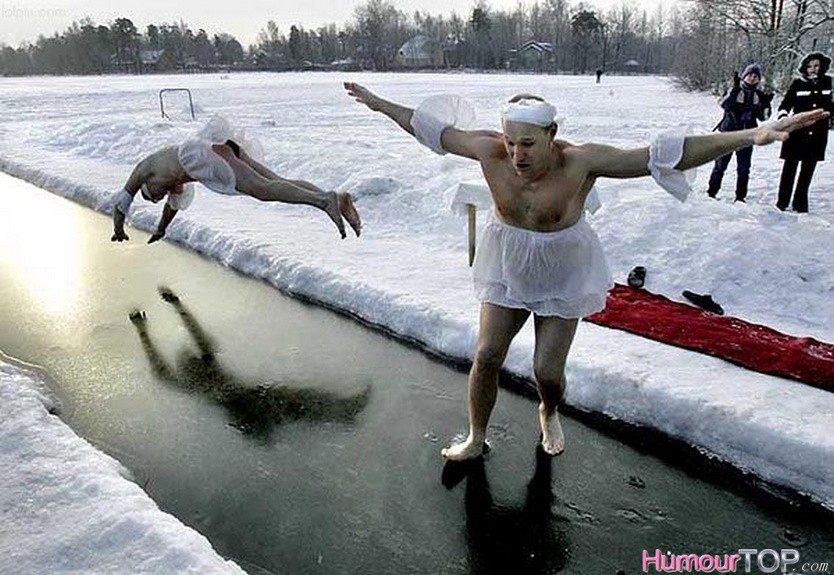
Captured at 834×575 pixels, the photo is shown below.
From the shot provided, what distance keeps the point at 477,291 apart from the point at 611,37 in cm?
8856

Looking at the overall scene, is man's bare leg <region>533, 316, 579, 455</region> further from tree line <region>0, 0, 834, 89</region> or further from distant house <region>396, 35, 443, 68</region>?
distant house <region>396, 35, 443, 68</region>

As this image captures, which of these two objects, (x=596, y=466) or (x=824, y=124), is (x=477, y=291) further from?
(x=824, y=124)

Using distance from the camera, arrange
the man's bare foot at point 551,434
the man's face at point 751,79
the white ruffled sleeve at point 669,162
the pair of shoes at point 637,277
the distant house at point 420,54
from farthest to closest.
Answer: the distant house at point 420,54 → the man's face at point 751,79 → the pair of shoes at point 637,277 → the man's bare foot at point 551,434 → the white ruffled sleeve at point 669,162

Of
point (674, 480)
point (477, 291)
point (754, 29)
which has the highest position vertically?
point (754, 29)

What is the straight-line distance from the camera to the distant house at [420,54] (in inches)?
3095

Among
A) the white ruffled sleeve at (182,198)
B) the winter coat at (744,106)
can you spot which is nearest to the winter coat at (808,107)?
the winter coat at (744,106)

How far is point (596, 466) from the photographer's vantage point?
9.77 feet

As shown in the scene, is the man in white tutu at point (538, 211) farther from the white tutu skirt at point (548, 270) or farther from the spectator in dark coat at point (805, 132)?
the spectator in dark coat at point (805, 132)

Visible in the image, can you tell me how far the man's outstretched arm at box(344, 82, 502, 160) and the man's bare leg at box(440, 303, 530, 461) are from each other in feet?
2.07

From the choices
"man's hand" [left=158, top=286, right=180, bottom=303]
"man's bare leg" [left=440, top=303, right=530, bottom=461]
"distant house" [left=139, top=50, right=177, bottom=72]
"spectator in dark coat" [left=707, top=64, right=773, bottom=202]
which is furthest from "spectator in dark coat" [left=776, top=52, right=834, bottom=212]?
"distant house" [left=139, top=50, right=177, bottom=72]

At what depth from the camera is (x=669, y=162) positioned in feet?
7.33

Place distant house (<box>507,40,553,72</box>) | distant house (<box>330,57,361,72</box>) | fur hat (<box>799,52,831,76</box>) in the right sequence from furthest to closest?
distant house (<box>507,40,553,72</box>) < distant house (<box>330,57,361,72</box>) < fur hat (<box>799,52,831,76</box>)

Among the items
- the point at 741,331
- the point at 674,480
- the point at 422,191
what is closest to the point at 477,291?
the point at 674,480

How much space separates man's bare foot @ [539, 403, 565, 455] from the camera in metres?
3.07
